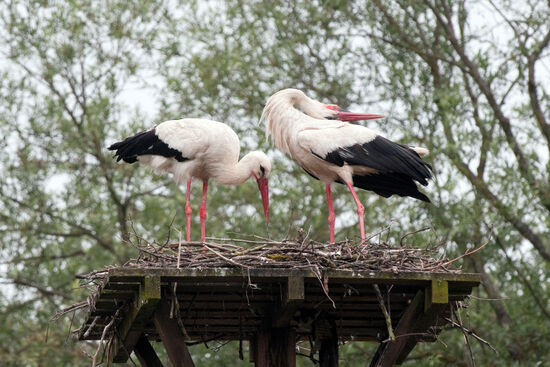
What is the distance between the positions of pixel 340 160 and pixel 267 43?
7.33m

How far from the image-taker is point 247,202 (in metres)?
16.1

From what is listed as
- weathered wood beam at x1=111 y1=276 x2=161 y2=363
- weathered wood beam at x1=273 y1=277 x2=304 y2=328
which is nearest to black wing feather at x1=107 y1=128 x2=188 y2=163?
weathered wood beam at x1=111 y1=276 x2=161 y2=363

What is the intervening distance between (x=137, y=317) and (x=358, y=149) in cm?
290

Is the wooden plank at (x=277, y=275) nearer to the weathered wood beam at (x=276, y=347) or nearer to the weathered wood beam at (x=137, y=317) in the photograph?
the weathered wood beam at (x=137, y=317)

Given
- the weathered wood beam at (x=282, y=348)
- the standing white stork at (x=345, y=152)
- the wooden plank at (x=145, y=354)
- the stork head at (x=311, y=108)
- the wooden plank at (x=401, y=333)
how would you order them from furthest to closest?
the stork head at (x=311, y=108) → the standing white stork at (x=345, y=152) → the wooden plank at (x=145, y=354) → the weathered wood beam at (x=282, y=348) → the wooden plank at (x=401, y=333)

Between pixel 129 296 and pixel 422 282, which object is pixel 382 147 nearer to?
pixel 422 282

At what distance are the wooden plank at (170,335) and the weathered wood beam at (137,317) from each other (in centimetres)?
7

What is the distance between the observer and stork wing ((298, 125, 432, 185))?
8.59m

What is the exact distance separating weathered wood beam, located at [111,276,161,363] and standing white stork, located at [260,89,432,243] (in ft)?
6.94

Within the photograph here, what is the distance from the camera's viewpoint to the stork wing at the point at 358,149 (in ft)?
28.2

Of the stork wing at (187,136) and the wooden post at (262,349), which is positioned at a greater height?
the stork wing at (187,136)

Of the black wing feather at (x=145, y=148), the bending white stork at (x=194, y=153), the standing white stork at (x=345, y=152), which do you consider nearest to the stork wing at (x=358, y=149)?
the standing white stork at (x=345, y=152)

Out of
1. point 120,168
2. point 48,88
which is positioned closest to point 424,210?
point 120,168

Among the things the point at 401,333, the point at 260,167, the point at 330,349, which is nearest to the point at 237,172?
the point at 260,167
